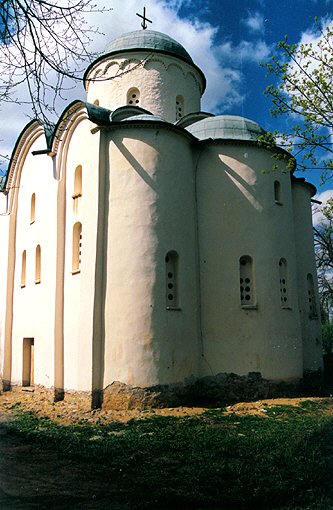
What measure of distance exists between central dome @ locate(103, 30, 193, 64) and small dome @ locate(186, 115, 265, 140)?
147 inches

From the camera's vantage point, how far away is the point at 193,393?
11906 millimetres

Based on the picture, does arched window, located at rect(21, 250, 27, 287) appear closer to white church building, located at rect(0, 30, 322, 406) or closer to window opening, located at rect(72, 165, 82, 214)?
white church building, located at rect(0, 30, 322, 406)

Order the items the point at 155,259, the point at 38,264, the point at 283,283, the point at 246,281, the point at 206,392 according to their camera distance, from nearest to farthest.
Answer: the point at 155,259, the point at 206,392, the point at 246,281, the point at 283,283, the point at 38,264

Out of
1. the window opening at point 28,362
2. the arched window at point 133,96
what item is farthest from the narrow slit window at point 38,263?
the arched window at point 133,96

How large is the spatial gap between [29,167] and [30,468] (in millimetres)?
11309

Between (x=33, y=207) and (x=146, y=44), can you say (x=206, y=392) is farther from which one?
(x=146, y=44)

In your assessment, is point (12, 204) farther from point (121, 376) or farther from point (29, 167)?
point (121, 376)

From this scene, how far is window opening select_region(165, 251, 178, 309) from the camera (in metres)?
12.1

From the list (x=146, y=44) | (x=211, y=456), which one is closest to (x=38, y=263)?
(x=146, y=44)

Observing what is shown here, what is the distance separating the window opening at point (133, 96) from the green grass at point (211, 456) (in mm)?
10302

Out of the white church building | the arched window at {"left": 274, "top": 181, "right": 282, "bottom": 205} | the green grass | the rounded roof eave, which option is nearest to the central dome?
the rounded roof eave

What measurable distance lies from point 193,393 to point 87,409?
2.70 metres

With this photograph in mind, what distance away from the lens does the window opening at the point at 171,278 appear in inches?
476

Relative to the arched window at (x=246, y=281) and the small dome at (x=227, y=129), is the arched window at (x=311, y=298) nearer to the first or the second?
the arched window at (x=246, y=281)
